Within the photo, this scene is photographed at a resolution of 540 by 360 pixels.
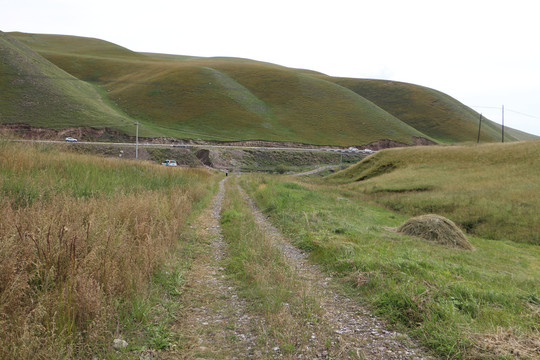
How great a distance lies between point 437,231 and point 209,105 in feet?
355

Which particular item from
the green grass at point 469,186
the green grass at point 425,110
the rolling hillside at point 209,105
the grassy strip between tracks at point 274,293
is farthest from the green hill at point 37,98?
the green grass at point 425,110

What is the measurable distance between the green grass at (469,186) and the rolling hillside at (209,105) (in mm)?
61761

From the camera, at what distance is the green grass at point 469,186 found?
19453 millimetres

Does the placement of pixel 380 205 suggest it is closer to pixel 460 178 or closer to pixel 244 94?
pixel 460 178

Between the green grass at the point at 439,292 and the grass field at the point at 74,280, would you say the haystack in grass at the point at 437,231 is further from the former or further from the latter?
the grass field at the point at 74,280

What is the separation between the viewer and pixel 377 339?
14.8 feet

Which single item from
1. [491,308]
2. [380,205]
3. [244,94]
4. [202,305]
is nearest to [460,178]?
[380,205]

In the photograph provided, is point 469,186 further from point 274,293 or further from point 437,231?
point 274,293

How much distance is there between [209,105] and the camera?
372 feet

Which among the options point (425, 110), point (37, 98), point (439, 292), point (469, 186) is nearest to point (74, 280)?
point (439, 292)

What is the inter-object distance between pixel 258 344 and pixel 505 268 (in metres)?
10.5

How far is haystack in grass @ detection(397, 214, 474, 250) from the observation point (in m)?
13.3

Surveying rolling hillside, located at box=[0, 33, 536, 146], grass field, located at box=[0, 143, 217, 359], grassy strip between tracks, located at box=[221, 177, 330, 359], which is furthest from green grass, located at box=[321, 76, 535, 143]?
grass field, located at box=[0, 143, 217, 359]

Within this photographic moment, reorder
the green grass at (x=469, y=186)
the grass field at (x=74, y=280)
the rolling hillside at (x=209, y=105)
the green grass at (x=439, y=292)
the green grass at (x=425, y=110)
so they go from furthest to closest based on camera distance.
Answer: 1. the green grass at (x=425, y=110)
2. the rolling hillside at (x=209, y=105)
3. the green grass at (x=469, y=186)
4. the green grass at (x=439, y=292)
5. the grass field at (x=74, y=280)
